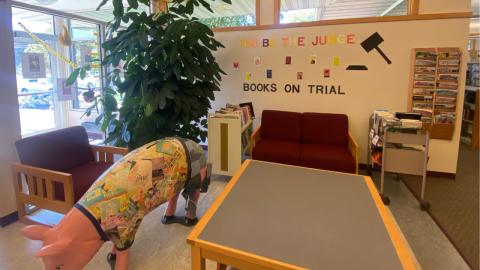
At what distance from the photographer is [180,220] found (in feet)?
8.45

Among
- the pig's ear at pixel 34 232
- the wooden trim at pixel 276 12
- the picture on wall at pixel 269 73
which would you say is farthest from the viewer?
the picture on wall at pixel 269 73

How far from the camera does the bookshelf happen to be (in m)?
3.30

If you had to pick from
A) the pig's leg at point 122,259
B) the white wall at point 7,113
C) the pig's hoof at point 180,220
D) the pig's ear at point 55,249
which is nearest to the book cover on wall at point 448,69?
the pig's hoof at point 180,220

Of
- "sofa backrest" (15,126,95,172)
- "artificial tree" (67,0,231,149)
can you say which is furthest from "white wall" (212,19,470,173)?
"sofa backrest" (15,126,95,172)

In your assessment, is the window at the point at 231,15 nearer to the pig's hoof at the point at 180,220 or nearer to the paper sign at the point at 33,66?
the paper sign at the point at 33,66

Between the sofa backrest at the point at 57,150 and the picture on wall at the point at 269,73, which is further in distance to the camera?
the picture on wall at the point at 269,73

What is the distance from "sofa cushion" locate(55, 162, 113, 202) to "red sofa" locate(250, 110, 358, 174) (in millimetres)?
1733

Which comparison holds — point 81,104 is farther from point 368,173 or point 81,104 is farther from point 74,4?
point 368,173

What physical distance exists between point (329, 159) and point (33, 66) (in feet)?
10.6

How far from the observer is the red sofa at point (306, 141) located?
3121 mm

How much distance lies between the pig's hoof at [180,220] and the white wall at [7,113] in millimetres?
1420

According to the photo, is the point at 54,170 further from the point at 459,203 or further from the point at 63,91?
the point at 459,203

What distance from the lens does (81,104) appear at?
339 centimetres

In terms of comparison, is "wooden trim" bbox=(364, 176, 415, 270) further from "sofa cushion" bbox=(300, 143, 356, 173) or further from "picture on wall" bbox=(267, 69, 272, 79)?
"picture on wall" bbox=(267, 69, 272, 79)
